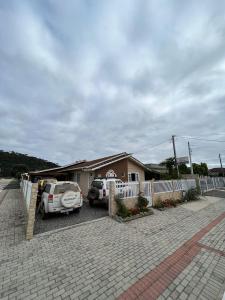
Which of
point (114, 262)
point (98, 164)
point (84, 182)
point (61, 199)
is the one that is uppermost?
point (98, 164)

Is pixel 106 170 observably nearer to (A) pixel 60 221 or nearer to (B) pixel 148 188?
(B) pixel 148 188

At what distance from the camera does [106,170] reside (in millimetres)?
15492

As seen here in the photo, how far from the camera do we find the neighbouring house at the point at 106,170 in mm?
14752

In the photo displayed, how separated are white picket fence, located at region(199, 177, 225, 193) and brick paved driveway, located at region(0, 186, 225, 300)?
38.8 feet

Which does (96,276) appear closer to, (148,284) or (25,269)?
(148,284)

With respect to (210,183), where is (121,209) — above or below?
below

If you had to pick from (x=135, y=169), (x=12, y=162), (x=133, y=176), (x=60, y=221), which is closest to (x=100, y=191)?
(x=60, y=221)

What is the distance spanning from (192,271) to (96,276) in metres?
2.25

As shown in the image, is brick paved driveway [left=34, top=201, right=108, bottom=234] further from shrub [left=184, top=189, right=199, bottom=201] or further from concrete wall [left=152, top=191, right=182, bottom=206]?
shrub [left=184, top=189, right=199, bottom=201]

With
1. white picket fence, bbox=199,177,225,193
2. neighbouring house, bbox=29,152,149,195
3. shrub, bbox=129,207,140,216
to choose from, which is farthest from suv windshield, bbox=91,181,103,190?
white picket fence, bbox=199,177,225,193

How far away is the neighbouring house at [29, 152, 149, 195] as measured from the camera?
48.4ft

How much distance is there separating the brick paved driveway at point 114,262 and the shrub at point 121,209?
39.3 inches

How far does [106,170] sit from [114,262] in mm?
11606

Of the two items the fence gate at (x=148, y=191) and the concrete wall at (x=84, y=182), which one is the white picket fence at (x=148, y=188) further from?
the concrete wall at (x=84, y=182)
